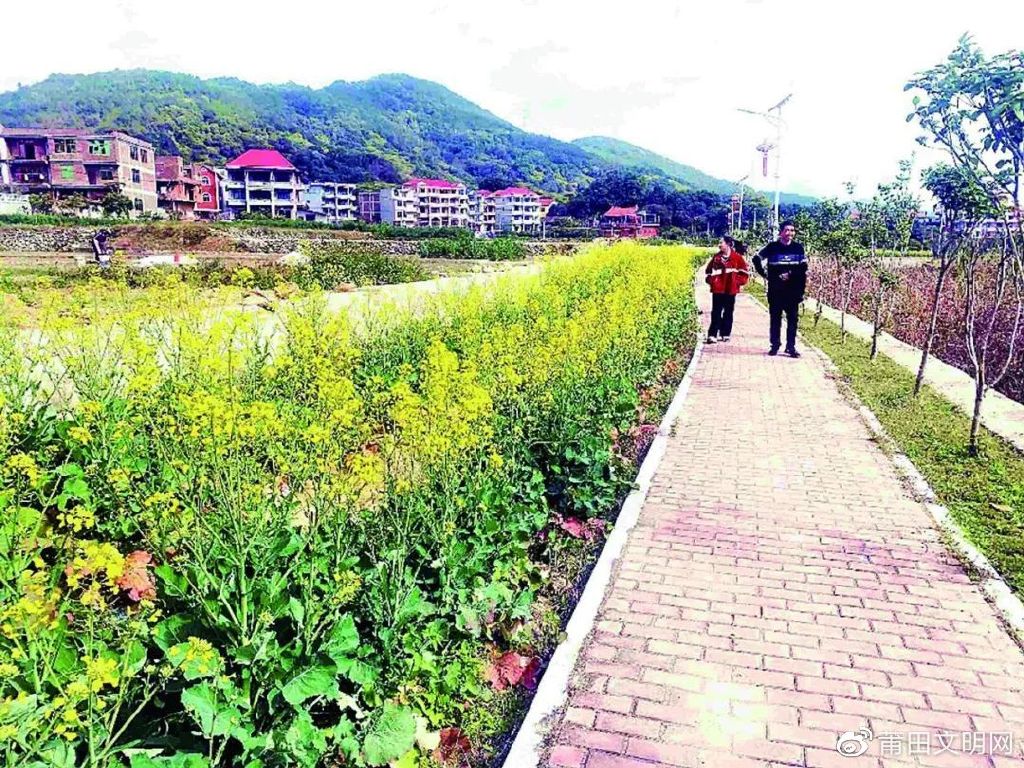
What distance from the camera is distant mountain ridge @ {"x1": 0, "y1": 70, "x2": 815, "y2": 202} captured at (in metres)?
123

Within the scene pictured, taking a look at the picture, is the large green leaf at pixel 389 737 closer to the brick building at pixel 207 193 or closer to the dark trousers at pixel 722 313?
the dark trousers at pixel 722 313

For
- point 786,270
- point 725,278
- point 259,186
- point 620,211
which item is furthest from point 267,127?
point 786,270

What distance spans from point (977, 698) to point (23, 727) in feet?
11.2

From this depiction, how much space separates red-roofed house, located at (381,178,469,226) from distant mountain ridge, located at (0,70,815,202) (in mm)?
25013

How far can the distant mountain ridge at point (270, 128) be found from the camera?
403 ft

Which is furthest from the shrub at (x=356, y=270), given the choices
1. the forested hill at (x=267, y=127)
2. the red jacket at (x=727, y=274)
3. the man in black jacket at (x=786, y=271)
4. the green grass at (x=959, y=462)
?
the forested hill at (x=267, y=127)

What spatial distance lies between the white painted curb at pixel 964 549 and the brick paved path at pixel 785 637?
69 mm

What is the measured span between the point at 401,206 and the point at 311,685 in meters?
99.4

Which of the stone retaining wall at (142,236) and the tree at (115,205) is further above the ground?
the tree at (115,205)

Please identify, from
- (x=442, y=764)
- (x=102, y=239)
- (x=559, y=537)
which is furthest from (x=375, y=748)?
(x=102, y=239)

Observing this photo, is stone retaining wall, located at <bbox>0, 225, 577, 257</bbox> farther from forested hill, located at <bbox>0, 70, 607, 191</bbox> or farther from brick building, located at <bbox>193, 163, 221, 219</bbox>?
forested hill, located at <bbox>0, 70, 607, 191</bbox>

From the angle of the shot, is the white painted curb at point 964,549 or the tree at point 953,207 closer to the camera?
the white painted curb at point 964,549

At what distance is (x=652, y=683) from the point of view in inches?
127

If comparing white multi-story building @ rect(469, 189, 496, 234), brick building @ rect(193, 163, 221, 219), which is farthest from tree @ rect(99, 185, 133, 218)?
white multi-story building @ rect(469, 189, 496, 234)
